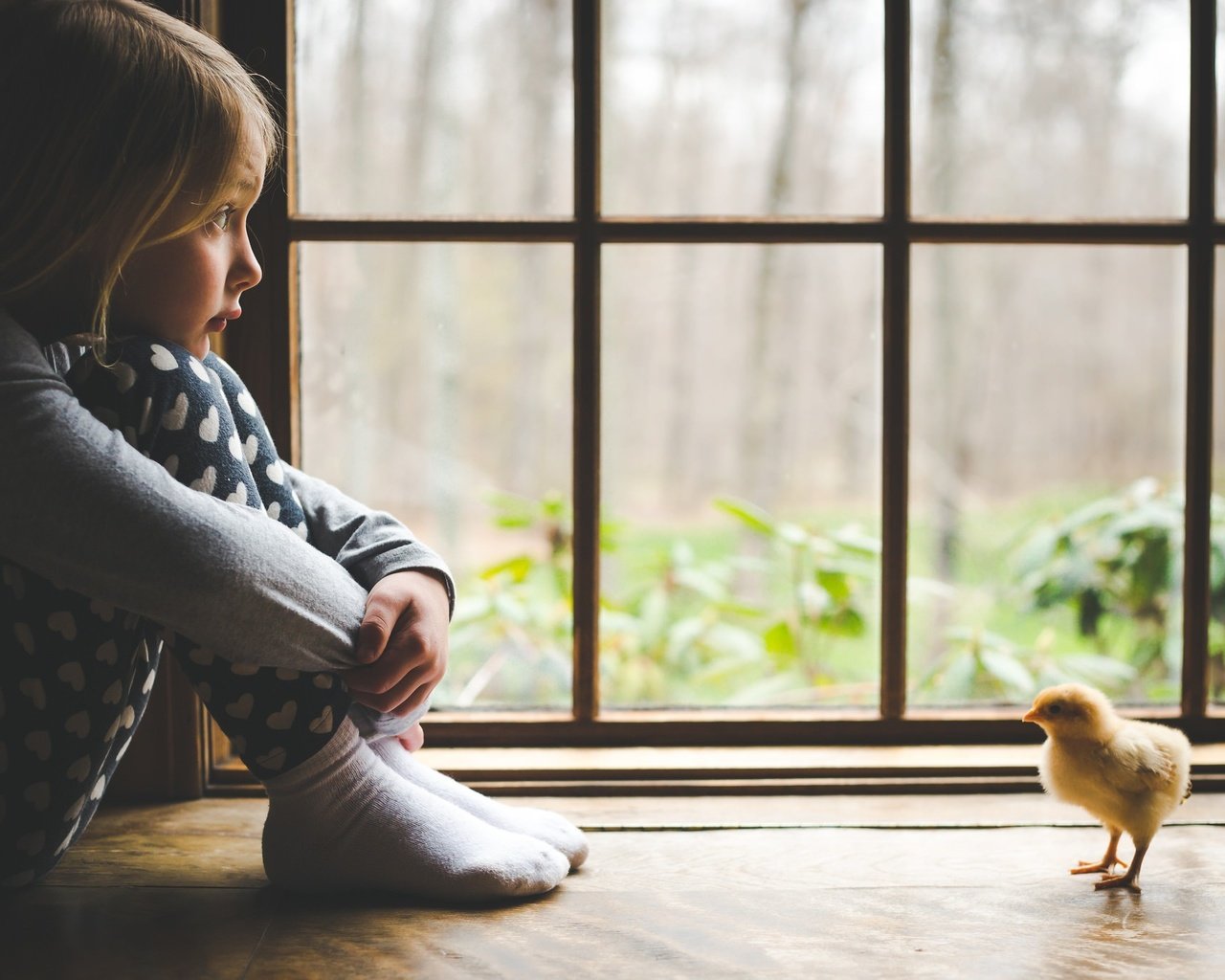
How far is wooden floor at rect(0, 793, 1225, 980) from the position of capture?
0.74m

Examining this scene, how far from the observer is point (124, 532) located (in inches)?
27.2

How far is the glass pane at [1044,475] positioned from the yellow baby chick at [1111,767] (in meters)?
0.39

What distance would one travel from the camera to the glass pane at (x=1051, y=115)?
1202 millimetres

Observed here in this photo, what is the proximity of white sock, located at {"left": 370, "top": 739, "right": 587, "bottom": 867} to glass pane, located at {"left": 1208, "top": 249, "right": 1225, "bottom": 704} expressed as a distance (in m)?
0.80

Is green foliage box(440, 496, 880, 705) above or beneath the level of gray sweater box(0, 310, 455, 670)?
beneath

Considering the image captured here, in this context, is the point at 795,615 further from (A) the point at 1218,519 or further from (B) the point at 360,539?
(B) the point at 360,539

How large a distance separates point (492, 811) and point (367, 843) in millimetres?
138

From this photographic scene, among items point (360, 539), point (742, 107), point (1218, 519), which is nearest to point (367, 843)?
point (360, 539)

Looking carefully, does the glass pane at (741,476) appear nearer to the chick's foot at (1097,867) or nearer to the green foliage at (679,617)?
the green foliage at (679,617)

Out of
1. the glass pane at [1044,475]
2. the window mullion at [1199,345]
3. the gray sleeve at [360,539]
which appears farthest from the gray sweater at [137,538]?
the window mullion at [1199,345]

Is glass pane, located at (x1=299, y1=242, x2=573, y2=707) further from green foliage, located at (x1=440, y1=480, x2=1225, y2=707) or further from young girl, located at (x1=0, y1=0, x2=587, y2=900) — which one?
young girl, located at (x1=0, y1=0, x2=587, y2=900)

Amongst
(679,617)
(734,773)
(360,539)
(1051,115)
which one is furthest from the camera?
(679,617)

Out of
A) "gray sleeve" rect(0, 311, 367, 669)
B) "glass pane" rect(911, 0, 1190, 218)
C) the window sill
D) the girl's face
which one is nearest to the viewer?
"gray sleeve" rect(0, 311, 367, 669)

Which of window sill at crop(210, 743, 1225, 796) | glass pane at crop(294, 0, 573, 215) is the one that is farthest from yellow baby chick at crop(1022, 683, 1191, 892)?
glass pane at crop(294, 0, 573, 215)
